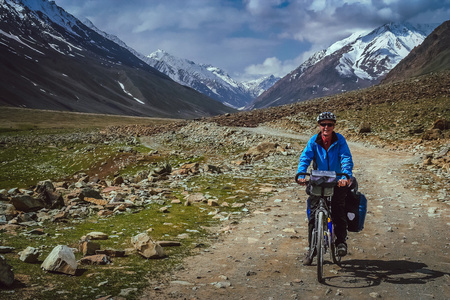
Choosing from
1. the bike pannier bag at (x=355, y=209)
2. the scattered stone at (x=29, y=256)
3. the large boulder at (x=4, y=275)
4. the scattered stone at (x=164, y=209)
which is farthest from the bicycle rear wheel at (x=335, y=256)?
the scattered stone at (x=164, y=209)

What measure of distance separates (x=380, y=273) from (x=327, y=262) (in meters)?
1.28

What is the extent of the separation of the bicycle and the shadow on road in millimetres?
581

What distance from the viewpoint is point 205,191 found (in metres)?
17.6

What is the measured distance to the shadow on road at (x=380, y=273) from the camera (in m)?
7.13

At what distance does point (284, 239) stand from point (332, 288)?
359cm

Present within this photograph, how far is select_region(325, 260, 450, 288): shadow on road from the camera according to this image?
7.13 m

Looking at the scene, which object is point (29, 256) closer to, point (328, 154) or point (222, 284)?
point (222, 284)

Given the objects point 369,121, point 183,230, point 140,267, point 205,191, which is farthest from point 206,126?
point 140,267

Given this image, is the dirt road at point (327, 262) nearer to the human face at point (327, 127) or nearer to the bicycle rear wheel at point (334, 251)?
the bicycle rear wheel at point (334, 251)

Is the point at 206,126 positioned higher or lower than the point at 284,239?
higher

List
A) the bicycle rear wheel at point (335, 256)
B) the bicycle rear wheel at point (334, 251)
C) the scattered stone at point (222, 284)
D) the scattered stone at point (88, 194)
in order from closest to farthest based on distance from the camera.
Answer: the scattered stone at point (222, 284), the bicycle rear wheel at point (334, 251), the bicycle rear wheel at point (335, 256), the scattered stone at point (88, 194)

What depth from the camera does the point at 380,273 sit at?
7617mm

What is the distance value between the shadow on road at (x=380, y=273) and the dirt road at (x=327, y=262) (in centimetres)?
2

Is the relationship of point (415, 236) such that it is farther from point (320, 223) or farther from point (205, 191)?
point (205, 191)
